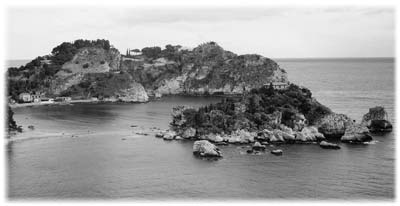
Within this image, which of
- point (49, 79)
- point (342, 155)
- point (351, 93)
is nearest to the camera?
point (342, 155)

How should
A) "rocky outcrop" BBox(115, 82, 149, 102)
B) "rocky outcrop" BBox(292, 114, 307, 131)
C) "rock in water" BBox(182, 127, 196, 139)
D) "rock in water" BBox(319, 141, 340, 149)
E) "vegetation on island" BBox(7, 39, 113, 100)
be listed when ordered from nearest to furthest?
"rock in water" BBox(319, 141, 340, 149) < "rock in water" BBox(182, 127, 196, 139) < "rocky outcrop" BBox(292, 114, 307, 131) < "rocky outcrop" BBox(115, 82, 149, 102) < "vegetation on island" BBox(7, 39, 113, 100)

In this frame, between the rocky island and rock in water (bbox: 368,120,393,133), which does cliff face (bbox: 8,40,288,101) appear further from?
rock in water (bbox: 368,120,393,133)

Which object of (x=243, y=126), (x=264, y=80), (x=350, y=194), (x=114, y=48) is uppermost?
(x=114, y=48)

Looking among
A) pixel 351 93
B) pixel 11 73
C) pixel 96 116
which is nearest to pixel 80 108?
pixel 96 116

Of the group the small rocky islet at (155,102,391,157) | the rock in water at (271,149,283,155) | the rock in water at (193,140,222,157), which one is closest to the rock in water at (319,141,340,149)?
the small rocky islet at (155,102,391,157)

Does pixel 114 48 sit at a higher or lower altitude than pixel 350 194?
higher

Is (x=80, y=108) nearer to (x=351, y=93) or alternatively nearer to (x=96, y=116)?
(x=96, y=116)

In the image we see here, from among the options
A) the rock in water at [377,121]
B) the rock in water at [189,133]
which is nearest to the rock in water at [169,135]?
the rock in water at [189,133]

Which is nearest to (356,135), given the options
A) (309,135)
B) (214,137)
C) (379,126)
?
(309,135)

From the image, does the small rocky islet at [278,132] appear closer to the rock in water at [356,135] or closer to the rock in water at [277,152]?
the rock in water at [356,135]
